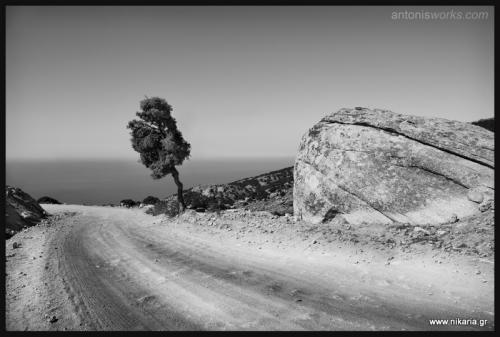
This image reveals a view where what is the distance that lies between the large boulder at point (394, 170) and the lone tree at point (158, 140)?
12.7 metres

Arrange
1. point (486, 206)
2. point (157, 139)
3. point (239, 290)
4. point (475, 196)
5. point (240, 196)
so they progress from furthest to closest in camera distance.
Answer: point (240, 196) → point (157, 139) → point (475, 196) → point (486, 206) → point (239, 290)

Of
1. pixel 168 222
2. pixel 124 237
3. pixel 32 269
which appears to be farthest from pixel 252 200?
pixel 32 269

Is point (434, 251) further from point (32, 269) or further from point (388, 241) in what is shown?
point (32, 269)

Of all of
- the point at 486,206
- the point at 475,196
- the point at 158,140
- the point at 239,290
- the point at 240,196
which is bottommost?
the point at 240,196

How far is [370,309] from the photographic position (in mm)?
8055

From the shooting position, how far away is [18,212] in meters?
23.1

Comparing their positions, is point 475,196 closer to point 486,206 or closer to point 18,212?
point 486,206

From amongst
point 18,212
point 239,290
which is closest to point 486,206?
point 239,290

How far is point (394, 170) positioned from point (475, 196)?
3.66 m

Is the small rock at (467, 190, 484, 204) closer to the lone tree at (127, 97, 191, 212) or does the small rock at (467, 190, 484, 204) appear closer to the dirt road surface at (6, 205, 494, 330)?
the dirt road surface at (6, 205, 494, 330)

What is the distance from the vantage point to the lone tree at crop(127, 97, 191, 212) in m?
25.4

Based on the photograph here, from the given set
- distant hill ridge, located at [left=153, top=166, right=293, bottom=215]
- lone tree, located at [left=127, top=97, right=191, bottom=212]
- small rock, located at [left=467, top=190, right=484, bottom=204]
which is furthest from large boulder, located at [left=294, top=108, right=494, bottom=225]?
lone tree, located at [left=127, top=97, right=191, bottom=212]

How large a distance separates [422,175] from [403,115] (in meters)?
4.90

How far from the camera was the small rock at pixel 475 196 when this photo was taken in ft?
41.9
